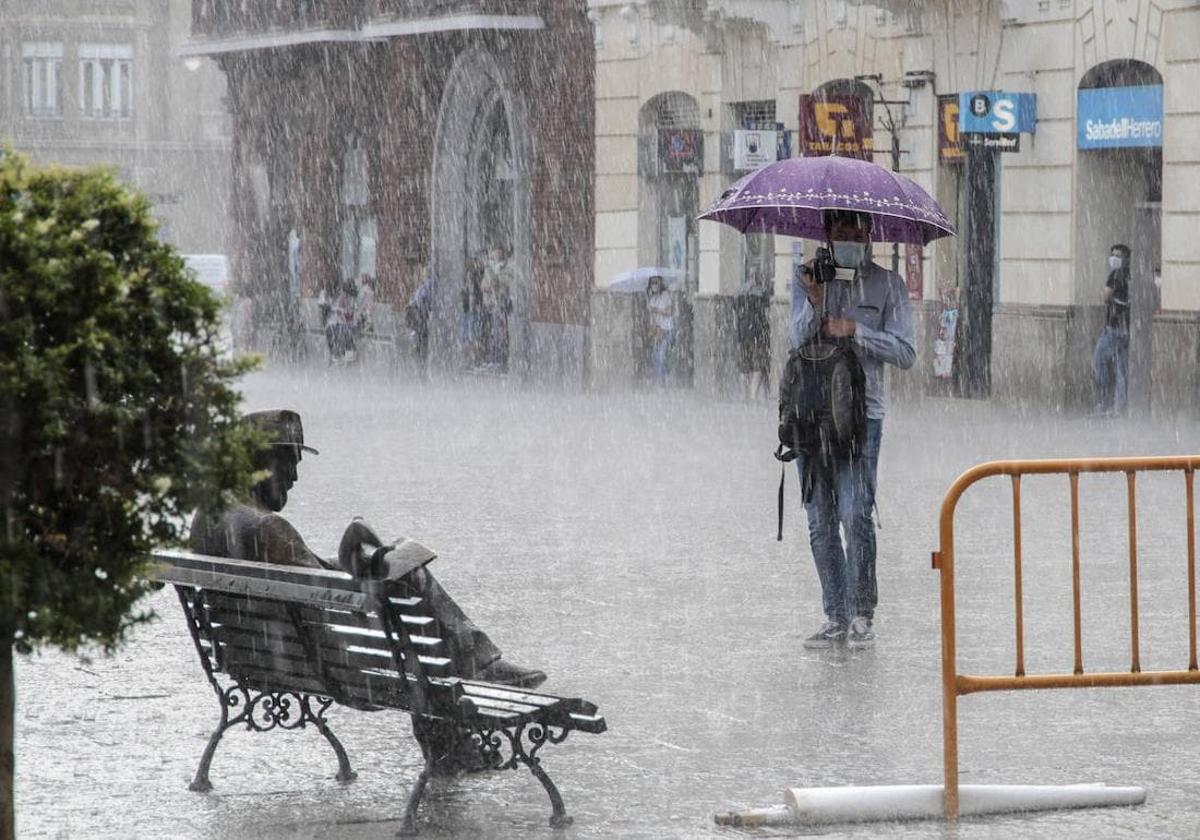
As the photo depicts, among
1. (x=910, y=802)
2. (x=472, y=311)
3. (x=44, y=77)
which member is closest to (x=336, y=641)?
(x=910, y=802)

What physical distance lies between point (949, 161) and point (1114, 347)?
3.92 meters

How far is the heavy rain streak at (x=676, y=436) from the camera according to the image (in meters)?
6.70

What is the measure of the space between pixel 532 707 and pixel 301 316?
3788 cm

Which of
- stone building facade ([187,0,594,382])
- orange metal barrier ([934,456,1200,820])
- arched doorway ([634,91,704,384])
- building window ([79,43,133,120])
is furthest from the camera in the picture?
building window ([79,43,133,120])

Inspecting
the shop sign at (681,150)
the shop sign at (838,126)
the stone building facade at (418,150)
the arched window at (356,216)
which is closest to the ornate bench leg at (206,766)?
the shop sign at (838,126)

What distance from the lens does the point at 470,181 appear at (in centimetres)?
3753

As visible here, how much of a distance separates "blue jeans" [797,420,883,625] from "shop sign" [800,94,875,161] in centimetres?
1780

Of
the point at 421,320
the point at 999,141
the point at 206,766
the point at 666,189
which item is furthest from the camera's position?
the point at 421,320

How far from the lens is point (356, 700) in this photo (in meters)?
6.58

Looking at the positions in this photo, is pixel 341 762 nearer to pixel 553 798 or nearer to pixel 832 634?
pixel 553 798

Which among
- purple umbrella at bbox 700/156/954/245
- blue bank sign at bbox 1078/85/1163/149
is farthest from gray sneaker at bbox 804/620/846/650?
blue bank sign at bbox 1078/85/1163/149

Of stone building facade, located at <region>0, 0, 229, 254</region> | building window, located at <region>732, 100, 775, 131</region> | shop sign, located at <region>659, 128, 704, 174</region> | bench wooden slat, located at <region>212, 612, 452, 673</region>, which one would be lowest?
bench wooden slat, located at <region>212, 612, 452, 673</region>

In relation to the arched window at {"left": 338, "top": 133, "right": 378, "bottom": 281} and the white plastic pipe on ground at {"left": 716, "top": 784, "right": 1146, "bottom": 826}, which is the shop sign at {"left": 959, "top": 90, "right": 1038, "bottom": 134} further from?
the white plastic pipe on ground at {"left": 716, "top": 784, "right": 1146, "bottom": 826}

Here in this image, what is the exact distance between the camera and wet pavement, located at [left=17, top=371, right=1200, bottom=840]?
6688mm
